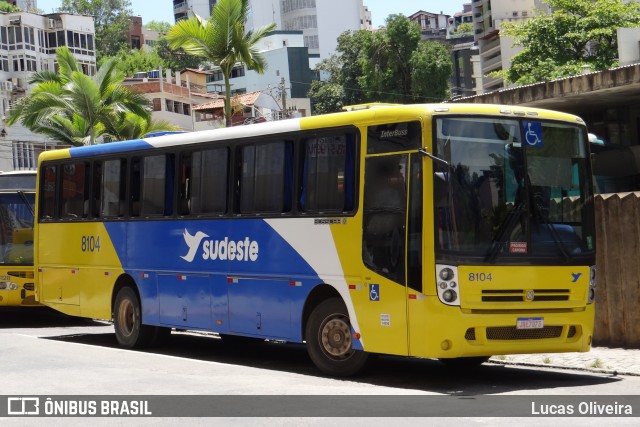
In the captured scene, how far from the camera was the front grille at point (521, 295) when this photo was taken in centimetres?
1266

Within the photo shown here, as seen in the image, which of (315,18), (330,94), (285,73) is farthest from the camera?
(315,18)

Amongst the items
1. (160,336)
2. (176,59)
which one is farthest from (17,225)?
(176,59)

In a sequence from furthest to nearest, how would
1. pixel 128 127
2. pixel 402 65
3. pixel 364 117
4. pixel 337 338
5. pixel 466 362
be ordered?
pixel 402 65, pixel 128 127, pixel 466 362, pixel 337 338, pixel 364 117

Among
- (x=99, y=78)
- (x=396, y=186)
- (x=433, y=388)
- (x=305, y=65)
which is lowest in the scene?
(x=433, y=388)

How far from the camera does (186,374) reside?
14227 millimetres

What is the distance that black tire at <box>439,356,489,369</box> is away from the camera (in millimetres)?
14788

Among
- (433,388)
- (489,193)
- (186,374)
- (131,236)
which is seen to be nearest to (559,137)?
(489,193)

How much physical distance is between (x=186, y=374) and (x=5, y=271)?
10.2m

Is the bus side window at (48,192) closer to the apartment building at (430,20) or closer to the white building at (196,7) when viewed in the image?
the white building at (196,7)

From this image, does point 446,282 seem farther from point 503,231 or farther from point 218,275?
point 218,275

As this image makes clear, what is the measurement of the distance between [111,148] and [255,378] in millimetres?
6470

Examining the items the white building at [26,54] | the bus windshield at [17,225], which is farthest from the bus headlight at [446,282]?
the white building at [26,54]

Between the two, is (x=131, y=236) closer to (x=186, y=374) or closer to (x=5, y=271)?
(x=186, y=374)

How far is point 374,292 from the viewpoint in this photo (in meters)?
13.2
